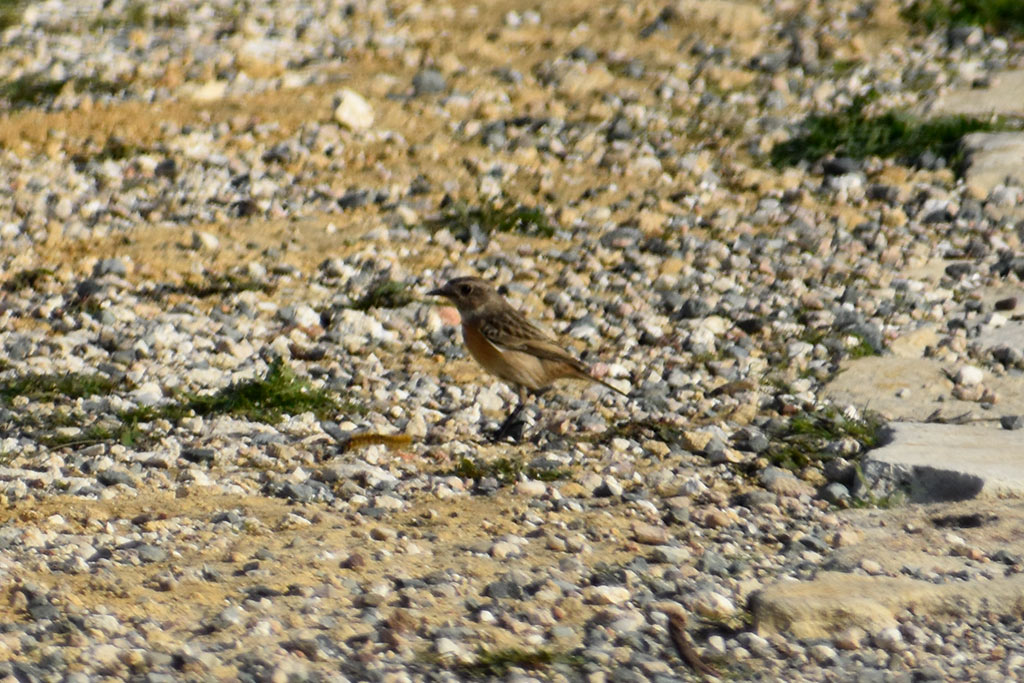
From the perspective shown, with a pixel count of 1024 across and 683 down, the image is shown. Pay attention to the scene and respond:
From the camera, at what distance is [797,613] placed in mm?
5477

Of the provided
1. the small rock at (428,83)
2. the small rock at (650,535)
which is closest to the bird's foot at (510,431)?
→ the small rock at (650,535)

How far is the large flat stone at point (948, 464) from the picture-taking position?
676 centimetres

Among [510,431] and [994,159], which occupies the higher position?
[994,159]

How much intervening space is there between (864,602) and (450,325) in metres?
4.30

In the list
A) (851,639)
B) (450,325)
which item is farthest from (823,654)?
(450,325)

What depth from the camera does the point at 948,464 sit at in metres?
6.95

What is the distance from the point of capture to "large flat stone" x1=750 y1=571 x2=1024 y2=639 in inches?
215

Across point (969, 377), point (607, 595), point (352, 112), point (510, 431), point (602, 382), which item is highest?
point (352, 112)

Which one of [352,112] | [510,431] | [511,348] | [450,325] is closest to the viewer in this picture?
[510,431]

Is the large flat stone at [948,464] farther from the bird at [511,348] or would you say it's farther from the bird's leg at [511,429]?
the bird's leg at [511,429]

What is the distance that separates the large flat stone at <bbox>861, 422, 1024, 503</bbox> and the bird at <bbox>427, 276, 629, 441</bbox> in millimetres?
1644

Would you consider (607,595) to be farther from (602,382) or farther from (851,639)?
(602,382)

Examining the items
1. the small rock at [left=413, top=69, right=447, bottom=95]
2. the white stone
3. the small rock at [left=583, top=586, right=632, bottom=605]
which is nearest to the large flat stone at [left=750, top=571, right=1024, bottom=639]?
the small rock at [left=583, top=586, right=632, bottom=605]

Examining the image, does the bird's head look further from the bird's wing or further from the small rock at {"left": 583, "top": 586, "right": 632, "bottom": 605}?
the small rock at {"left": 583, "top": 586, "right": 632, "bottom": 605}
